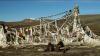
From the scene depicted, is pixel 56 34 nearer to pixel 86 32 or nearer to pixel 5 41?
pixel 86 32

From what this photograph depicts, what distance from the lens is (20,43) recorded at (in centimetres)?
4991

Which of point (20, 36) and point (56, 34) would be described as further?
point (20, 36)

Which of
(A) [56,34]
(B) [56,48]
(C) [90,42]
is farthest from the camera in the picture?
(A) [56,34]

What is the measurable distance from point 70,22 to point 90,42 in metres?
6.39

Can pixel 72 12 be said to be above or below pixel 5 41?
above

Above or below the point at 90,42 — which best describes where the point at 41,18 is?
above

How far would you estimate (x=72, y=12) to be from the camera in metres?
49.5

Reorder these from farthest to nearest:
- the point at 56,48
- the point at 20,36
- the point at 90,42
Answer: the point at 20,36, the point at 90,42, the point at 56,48

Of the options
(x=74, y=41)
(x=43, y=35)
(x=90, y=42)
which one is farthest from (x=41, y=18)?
(x=90, y=42)

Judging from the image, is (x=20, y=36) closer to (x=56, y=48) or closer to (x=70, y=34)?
(x=70, y=34)

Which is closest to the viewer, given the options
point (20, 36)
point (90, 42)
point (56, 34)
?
point (90, 42)

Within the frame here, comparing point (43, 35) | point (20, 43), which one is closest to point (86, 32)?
point (43, 35)

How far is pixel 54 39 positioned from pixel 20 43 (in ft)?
17.7

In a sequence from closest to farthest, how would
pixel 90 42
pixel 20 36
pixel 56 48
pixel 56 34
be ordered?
pixel 56 48, pixel 90 42, pixel 56 34, pixel 20 36
